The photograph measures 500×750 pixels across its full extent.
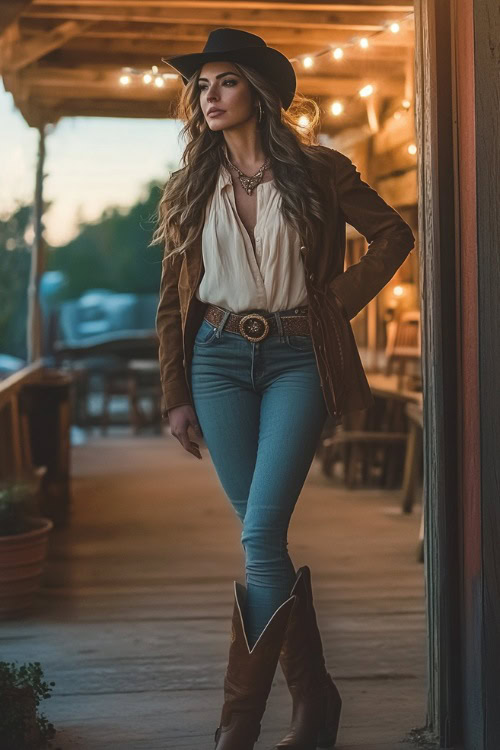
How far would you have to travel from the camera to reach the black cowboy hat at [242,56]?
2.67 m

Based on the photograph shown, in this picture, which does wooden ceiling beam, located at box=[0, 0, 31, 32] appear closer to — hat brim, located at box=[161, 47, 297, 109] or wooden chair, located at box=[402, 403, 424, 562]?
hat brim, located at box=[161, 47, 297, 109]

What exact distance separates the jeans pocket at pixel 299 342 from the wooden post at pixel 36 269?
572 cm

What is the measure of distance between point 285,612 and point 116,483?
18.0ft

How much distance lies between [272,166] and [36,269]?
585 cm

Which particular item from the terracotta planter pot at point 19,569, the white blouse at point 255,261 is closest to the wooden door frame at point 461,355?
the white blouse at point 255,261

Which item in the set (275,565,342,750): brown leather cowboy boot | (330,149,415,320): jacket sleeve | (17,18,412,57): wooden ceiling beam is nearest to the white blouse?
(330,149,415,320): jacket sleeve

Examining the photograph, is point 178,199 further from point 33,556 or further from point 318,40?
point 318,40

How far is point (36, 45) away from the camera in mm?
6652

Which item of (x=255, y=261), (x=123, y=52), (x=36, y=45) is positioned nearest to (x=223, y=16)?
(x=36, y=45)

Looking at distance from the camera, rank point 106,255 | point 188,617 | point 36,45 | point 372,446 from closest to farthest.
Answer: point 188,617, point 36,45, point 372,446, point 106,255

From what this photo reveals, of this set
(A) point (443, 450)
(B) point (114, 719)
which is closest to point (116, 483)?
(B) point (114, 719)

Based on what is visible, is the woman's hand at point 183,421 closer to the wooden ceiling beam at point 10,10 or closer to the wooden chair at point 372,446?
the wooden ceiling beam at point 10,10

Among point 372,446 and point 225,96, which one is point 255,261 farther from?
point 372,446

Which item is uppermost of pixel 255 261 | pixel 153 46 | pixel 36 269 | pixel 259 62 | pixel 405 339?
pixel 153 46
